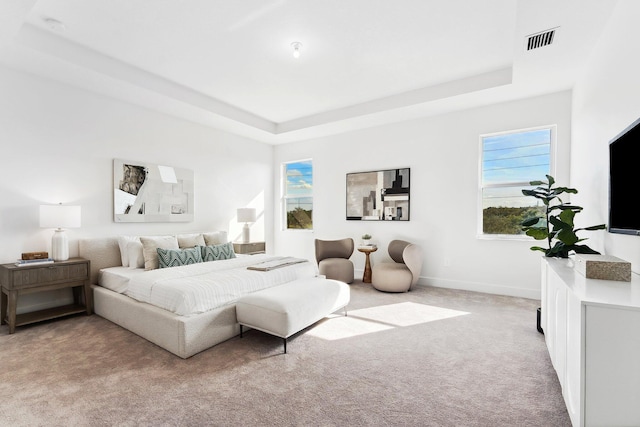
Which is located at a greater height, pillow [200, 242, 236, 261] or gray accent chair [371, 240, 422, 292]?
pillow [200, 242, 236, 261]

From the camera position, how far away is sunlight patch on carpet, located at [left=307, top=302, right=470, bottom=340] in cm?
297

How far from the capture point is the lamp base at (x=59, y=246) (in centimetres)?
332

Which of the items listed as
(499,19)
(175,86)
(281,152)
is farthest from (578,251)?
(281,152)

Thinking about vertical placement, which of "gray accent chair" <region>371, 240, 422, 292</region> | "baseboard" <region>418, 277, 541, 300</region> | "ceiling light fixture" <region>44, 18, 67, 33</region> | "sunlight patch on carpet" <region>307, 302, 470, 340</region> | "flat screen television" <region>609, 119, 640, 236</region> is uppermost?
"ceiling light fixture" <region>44, 18, 67, 33</region>

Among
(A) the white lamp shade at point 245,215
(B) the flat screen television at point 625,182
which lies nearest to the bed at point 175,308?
(A) the white lamp shade at point 245,215

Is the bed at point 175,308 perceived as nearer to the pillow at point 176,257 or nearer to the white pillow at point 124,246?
the white pillow at point 124,246

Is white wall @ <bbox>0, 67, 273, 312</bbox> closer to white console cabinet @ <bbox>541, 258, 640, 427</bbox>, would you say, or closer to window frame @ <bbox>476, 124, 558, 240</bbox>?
window frame @ <bbox>476, 124, 558, 240</bbox>

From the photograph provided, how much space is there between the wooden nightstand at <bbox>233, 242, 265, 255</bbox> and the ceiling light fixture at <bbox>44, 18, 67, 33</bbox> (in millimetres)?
3418

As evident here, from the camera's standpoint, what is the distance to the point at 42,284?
123 inches

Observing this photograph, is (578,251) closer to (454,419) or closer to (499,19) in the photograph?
(454,419)

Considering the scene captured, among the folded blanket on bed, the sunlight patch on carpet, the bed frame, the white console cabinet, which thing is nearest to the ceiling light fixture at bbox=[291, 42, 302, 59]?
the folded blanket on bed

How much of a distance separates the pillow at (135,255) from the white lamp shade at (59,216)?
62 centimetres

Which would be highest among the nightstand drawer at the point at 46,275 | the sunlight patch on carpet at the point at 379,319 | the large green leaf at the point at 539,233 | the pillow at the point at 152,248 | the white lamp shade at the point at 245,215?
the white lamp shade at the point at 245,215

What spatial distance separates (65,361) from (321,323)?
2160 millimetres
